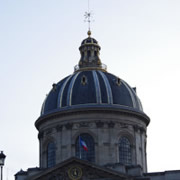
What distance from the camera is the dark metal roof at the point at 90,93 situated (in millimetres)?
70938

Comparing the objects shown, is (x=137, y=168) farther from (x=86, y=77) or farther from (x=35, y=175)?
(x=86, y=77)

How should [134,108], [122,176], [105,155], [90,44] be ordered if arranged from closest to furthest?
[122,176] < [105,155] < [134,108] < [90,44]

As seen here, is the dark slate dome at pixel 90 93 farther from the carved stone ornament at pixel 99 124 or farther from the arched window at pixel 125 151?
the arched window at pixel 125 151

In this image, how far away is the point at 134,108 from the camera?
71938 mm

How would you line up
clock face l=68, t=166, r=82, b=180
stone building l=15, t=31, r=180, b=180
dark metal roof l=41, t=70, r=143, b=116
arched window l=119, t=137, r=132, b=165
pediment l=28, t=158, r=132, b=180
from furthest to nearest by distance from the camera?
dark metal roof l=41, t=70, r=143, b=116, arched window l=119, t=137, r=132, b=165, stone building l=15, t=31, r=180, b=180, clock face l=68, t=166, r=82, b=180, pediment l=28, t=158, r=132, b=180

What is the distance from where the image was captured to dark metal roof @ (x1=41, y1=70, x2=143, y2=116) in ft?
233

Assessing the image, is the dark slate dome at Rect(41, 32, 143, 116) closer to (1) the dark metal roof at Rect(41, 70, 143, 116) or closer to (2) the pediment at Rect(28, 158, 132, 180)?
(1) the dark metal roof at Rect(41, 70, 143, 116)

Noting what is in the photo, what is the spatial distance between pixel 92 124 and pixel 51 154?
6.86 m

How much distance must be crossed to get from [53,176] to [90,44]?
2532 centimetres

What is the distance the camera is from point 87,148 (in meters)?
68.1

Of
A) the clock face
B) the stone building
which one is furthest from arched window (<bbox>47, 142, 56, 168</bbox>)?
the clock face

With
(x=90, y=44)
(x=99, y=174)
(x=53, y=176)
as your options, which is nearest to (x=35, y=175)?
(x=53, y=176)

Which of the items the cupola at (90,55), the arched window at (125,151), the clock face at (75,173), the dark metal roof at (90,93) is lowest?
the clock face at (75,173)

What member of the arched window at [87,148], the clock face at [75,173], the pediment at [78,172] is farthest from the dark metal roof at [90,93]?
the clock face at [75,173]
